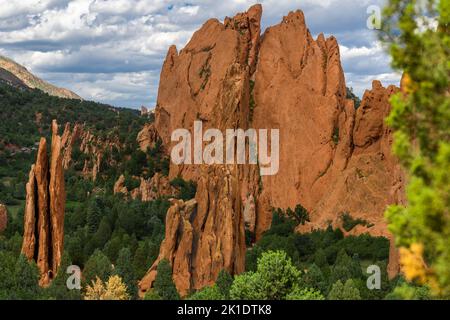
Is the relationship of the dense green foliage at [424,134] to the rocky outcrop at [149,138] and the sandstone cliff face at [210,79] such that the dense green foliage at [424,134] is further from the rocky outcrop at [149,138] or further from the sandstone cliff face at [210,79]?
the rocky outcrop at [149,138]

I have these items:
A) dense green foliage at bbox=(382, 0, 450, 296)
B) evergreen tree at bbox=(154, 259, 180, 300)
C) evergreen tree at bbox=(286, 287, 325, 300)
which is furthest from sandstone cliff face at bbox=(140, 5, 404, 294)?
dense green foliage at bbox=(382, 0, 450, 296)

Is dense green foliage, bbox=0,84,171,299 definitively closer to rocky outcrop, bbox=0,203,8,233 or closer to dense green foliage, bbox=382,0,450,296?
rocky outcrop, bbox=0,203,8,233

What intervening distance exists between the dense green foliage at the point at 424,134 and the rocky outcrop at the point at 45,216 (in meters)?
Answer: 36.4

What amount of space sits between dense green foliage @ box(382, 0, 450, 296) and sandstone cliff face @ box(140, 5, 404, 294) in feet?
151

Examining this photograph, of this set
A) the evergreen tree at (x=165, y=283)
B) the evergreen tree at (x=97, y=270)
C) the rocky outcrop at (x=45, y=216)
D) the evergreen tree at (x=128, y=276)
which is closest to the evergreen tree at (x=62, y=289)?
the evergreen tree at (x=97, y=270)

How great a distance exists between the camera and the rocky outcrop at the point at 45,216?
161 ft

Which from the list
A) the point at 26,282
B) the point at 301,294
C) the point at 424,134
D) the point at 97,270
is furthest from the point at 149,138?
the point at 424,134

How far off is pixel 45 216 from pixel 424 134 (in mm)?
37786

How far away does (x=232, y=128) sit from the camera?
4117 inches

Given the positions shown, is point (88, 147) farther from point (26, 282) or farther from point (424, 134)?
point (424, 134)

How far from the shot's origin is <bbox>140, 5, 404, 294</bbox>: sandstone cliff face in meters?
88.1

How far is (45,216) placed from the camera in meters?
49.5

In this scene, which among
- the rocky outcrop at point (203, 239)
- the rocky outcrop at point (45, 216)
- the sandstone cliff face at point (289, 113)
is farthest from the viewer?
the sandstone cliff face at point (289, 113)

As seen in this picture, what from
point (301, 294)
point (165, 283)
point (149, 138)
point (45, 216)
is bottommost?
point (165, 283)
